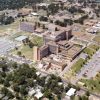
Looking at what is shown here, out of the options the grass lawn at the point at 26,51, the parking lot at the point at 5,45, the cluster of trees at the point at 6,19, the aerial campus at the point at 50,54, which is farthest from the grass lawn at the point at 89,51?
the cluster of trees at the point at 6,19

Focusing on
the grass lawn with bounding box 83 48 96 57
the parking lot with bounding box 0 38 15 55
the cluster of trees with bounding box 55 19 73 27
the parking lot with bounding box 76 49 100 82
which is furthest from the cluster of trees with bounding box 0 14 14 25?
the parking lot with bounding box 76 49 100 82

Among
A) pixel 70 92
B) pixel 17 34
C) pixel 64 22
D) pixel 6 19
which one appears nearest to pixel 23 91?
pixel 70 92

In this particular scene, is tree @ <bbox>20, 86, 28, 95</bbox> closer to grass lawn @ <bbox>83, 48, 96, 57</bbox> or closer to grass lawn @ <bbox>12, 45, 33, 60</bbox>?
grass lawn @ <bbox>12, 45, 33, 60</bbox>

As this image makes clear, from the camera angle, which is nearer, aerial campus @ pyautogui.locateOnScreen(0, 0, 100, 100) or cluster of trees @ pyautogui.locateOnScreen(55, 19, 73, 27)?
aerial campus @ pyautogui.locateOnScreen(0, 0, 100, 100)

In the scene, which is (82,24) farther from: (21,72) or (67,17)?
(21,72)

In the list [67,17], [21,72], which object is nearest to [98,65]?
[21,72]

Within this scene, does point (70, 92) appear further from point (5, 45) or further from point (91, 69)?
point (5, 45)

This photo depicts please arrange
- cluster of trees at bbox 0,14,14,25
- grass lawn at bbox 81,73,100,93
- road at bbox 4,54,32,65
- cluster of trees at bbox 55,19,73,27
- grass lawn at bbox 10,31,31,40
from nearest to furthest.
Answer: grass lawn at bbox 81,73,100,93 → road at bbox 4,54,32,65 → grass lawn at bbox 10,31,31,40 → cluster of trees at bbox 55,19,73,27 → cluster of trees at bbox 0,14,14,25

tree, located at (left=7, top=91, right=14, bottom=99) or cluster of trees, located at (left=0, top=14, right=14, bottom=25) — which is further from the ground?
cluster of trees, located at (left=0, top=14, right=14, bottom=25)

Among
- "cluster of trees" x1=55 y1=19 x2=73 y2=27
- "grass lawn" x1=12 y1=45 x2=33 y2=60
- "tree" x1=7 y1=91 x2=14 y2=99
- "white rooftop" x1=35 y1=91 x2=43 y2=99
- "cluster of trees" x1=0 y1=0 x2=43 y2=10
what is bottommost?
"white rooftop" x1=35 y1=91 x2=43 y2=99
